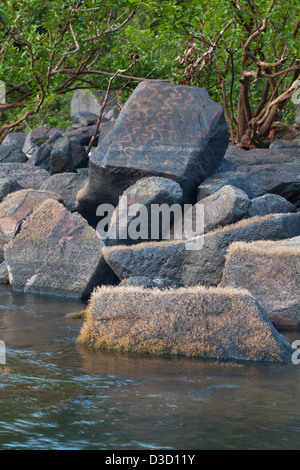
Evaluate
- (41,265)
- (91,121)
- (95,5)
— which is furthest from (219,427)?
(91,121)

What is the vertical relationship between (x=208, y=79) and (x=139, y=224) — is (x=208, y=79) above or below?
above

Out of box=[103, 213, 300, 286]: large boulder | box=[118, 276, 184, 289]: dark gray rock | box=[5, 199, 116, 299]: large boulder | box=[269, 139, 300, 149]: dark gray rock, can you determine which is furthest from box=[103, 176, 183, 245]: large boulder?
box=[269, 139, 300, 149]: dark gray rock

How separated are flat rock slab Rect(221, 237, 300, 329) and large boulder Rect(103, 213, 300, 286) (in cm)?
71

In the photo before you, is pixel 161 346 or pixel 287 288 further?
pixel 287 288

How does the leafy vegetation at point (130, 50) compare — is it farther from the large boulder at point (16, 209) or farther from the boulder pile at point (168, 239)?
the large boulder at point (16, 209)

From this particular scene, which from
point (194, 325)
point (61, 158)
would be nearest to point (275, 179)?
point (61, 158)

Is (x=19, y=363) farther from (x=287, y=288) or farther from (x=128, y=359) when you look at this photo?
(x=287, y=288)

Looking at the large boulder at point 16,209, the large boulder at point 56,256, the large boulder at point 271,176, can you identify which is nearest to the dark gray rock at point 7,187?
Answer: the large boulder at point 16,209

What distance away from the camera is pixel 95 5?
15883 millimetres

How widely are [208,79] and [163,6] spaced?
3180 millimetres

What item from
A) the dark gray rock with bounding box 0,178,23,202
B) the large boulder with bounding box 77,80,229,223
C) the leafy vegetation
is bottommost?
the dark gray rock with bounding box 0,178,23,202

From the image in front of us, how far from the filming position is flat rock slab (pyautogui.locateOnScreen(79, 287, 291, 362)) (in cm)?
700

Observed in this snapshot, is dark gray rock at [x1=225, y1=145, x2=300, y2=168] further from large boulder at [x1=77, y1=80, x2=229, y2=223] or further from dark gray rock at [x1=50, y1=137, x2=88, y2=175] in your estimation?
dark gray rock at [x1=50, y1=137, x2=88, y2=175]

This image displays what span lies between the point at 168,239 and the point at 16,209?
324 centimetres
